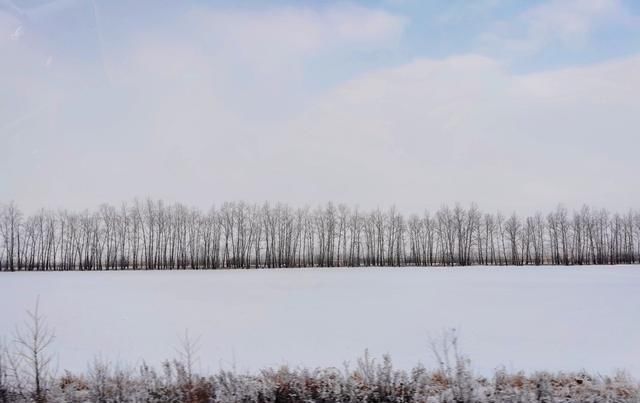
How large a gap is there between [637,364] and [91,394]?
32.4 feet

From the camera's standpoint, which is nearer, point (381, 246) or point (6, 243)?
point (6, 243)

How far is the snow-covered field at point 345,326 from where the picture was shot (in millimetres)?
9383

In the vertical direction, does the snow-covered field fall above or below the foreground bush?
below

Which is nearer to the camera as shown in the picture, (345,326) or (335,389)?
(335,389)

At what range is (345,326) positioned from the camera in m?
12.6

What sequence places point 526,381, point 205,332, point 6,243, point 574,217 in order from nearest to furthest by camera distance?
point 526,381
point 205,332
point 6,243
point 574,217

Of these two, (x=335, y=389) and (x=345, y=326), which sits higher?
(x=335, y=389)

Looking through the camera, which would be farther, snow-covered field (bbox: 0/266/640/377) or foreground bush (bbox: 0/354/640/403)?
snow-covered field (bbox: 0/266/640/377)

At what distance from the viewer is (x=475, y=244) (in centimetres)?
6619

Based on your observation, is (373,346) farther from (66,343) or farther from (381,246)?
(381,246)

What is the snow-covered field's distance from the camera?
9383 millimetres

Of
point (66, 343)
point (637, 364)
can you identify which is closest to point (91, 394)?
point (66, 343)

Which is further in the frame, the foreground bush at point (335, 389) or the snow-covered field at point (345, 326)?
the snow-covered field at point (345, 326)

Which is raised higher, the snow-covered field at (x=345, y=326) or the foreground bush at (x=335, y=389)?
the foreground bush at (x=335, y=389)
